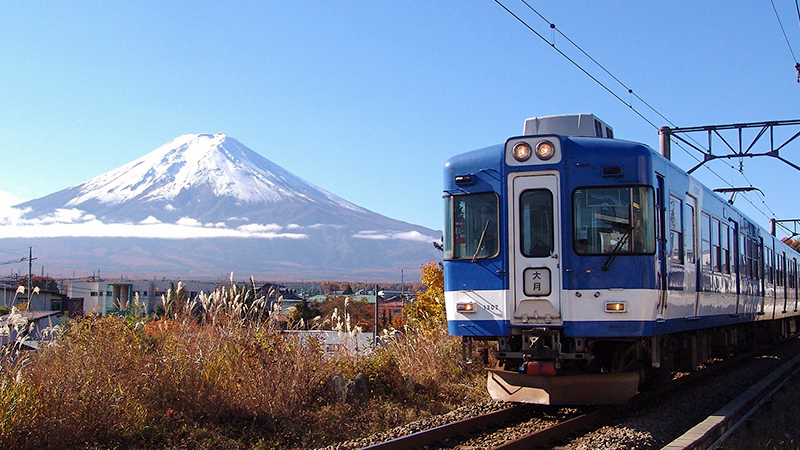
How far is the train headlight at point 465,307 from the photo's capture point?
9320 mm

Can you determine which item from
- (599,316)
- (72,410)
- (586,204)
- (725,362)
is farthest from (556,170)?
(725,362)

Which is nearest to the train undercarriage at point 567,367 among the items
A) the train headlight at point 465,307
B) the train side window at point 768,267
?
the train headlight at point 465,307

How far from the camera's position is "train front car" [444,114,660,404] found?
8.80 metres

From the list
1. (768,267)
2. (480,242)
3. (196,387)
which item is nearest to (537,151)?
(480,242)

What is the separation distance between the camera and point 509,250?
920 cm

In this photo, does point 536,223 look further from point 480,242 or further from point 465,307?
point 465,307

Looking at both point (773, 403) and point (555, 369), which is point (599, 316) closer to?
point (555, 369)

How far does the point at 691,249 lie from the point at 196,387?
21.3 feet

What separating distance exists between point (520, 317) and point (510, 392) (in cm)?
94

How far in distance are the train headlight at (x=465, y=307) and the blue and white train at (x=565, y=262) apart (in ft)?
0.04

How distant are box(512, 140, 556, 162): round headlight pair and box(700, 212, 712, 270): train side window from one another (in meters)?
3.22

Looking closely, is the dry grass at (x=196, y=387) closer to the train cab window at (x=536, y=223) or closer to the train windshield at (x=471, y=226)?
the train windshield at (x=471, y=226)

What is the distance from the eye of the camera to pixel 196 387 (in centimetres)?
813

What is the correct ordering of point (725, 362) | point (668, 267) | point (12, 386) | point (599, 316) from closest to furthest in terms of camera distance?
point (12, 386), point (599, 316), point (668, 267), point (725, 362)
